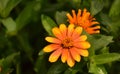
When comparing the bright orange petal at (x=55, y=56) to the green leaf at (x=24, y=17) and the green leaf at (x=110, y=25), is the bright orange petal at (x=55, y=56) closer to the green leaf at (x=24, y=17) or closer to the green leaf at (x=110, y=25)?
the green leaf at (x=110, y=25)

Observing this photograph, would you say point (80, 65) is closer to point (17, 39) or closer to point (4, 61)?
point (4, 61)

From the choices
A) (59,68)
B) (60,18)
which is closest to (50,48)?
(59,68)

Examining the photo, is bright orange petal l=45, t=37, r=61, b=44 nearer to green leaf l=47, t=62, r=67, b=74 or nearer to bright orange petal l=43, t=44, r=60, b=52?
bright orange petal l=43, t=44, r=60, b=52

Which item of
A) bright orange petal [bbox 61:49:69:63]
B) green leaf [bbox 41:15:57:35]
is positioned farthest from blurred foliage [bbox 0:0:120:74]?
bright orange petal [bbox 61:49:69:63]

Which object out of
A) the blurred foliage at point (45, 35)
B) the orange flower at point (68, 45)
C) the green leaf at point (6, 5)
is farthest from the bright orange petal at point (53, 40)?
the green leaf at point (6, 5)

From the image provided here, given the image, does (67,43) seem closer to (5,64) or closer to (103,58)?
(103,58)

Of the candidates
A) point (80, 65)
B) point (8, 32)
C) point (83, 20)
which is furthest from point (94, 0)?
point (8, 32)
